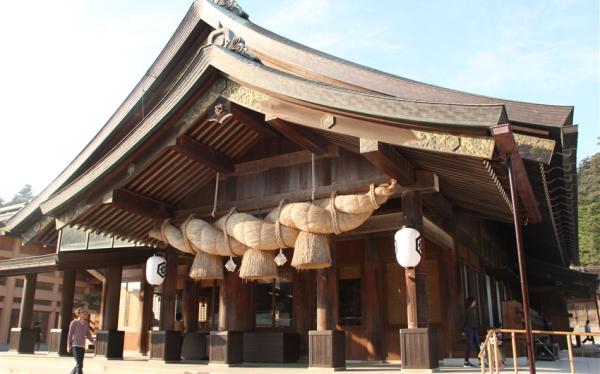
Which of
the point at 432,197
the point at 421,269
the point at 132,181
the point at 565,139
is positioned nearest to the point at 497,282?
the point at 432,197

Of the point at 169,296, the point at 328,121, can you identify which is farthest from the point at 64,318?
the point at 328,121

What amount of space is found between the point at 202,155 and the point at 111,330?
16.2ft

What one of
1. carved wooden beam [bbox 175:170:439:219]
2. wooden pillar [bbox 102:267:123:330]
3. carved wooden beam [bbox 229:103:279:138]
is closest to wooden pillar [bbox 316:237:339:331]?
carved wooden beam [bbox 175:170:439:219]

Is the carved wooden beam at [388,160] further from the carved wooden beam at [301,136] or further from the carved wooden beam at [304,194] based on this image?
the carved wooden beam at [301,136]

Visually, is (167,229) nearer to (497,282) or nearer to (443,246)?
(443,246)

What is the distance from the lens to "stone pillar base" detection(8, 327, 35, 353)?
13.1m

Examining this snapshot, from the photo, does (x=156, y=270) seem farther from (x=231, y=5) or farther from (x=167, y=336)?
(x=231, y=5)

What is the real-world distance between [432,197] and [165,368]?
528 centimetres

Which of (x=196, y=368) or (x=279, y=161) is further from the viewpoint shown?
(x=279, y=161)

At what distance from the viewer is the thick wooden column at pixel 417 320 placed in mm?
6633

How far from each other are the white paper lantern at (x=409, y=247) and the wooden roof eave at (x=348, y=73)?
1924 millimetres

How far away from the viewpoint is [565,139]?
19.1 ft

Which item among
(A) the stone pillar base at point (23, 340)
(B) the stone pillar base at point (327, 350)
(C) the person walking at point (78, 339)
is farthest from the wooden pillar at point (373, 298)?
(A) the stone pillar base at point (23, 340)

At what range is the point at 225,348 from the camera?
27.9ft
